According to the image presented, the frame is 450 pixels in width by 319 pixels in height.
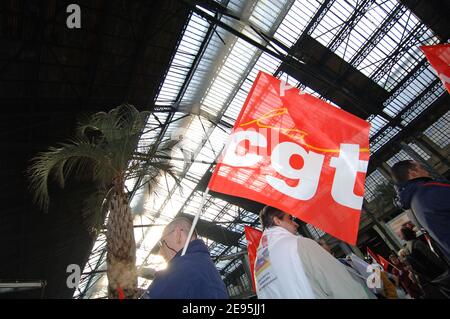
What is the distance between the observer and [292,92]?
10.5ft

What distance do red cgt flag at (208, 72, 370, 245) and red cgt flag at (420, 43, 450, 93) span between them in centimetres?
404

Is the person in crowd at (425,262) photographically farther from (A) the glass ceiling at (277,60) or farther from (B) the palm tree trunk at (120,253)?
(A) the glass ceiling at (277,60)

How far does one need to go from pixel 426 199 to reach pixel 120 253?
4.37 metres

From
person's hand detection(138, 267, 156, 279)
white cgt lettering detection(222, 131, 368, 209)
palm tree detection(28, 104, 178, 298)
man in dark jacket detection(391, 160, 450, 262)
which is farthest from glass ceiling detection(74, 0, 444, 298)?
man in dark jacket detection(391, 160, 450, 262)

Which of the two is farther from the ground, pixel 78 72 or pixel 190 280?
pixel 78 72

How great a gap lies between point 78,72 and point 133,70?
→ 1.76m

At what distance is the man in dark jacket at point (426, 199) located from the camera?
8.49 ft

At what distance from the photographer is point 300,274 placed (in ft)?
6.34

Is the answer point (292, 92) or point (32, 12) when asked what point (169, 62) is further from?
point (292, 92)

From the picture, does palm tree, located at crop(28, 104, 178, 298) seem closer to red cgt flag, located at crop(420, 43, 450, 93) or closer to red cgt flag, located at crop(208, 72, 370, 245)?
red cgt flag, located at crop(208, 72, 370, 245)

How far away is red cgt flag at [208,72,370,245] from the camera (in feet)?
8.79

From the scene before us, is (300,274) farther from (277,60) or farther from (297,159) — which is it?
(277,60)
